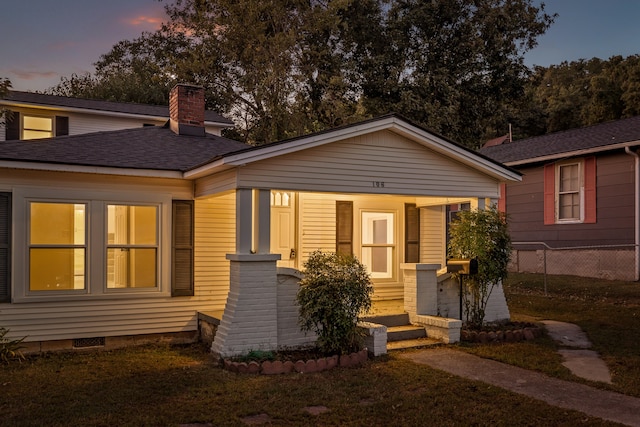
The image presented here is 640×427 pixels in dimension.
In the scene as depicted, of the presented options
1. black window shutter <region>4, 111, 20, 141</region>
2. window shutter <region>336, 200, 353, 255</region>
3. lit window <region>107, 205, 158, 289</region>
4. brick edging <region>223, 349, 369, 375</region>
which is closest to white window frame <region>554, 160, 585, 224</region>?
window shutter <region>336, 200, 353, 255</region>

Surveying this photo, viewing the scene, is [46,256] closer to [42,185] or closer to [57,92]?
[42,185]

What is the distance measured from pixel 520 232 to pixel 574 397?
526 inches

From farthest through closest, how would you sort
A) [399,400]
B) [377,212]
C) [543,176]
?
[543,176], [377,212], [399,400]

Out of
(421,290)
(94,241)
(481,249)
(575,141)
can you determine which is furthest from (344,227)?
(575,141)

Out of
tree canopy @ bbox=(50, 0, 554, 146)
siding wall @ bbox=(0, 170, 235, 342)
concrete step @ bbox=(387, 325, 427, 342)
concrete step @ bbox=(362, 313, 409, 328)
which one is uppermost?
tree canopy @ bbox=(50, 0, 554, 146)

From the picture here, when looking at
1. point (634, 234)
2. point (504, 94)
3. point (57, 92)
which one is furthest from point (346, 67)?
point (57, 92)

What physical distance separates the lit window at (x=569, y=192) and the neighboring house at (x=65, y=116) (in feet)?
37.0

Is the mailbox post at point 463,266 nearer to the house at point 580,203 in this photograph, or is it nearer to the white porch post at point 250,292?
the white porch post at point 250,292

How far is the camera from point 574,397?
6828 mm

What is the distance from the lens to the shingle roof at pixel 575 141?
16312 millimetres

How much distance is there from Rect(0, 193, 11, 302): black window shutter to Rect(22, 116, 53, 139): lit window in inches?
427

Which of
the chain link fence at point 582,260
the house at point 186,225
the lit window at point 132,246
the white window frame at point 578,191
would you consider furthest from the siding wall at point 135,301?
the white window frame at point 578,191

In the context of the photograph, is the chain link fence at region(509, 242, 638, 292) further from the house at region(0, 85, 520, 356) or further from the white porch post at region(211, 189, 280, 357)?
the white porch post at region(211, 189, 280, 357)

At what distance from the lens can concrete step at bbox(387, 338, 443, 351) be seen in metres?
9.50
